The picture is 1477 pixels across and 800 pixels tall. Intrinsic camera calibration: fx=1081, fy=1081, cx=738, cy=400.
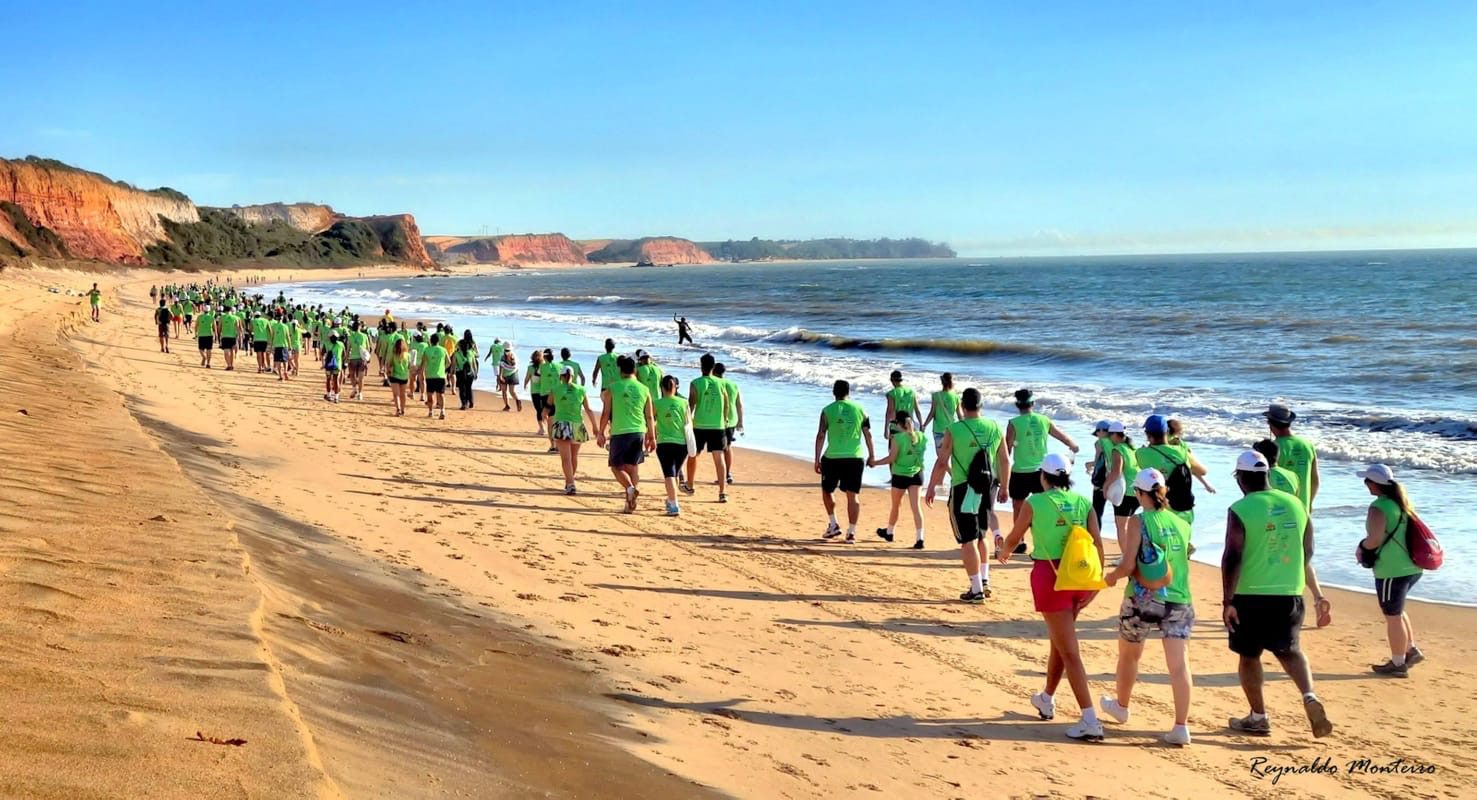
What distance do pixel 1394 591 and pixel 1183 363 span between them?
2360 centimetres

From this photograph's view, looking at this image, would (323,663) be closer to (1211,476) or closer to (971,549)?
(971,549)

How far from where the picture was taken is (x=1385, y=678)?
7102 mm

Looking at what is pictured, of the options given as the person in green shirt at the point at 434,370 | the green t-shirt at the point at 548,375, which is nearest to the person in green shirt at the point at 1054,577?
the green t-shirt at the point at 548,375

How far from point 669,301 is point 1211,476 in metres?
64.6

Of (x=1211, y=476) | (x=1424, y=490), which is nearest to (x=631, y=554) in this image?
(x=1211, y=476)

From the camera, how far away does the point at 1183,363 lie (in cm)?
2916

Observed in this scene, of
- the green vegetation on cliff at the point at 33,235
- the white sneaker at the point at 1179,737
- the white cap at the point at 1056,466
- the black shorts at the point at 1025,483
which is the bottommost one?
the white sneaker at the point at 1179,737

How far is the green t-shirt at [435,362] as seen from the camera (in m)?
17.5

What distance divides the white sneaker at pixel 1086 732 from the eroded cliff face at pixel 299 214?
7365 inches

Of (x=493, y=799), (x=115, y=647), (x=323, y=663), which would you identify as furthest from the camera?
(x=323, y=663)

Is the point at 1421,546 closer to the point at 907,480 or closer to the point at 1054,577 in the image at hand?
the point at 1054,577

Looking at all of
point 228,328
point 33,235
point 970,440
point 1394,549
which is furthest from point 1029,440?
point 33,235

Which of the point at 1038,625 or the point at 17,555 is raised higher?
the point at 17,555

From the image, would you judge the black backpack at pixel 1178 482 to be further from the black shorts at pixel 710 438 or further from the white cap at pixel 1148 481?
the black shorts at pixel 710 438
